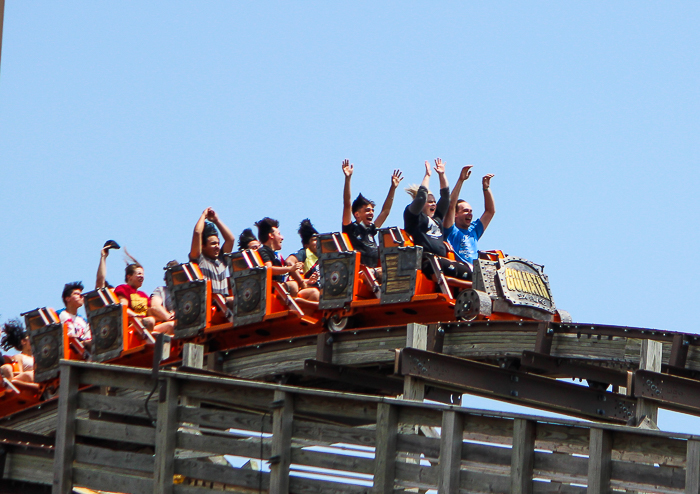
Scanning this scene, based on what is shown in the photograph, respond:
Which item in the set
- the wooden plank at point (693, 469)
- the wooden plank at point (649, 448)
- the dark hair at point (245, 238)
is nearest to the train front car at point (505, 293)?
the dark hair at point (245, 238)

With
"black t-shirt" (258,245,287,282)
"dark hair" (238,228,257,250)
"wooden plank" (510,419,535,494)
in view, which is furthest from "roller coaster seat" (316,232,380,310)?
"wooden plank" (510,419,535,494)

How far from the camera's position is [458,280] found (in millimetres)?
10352

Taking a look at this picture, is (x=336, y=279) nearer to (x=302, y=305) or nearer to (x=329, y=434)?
(x=302, y=305)

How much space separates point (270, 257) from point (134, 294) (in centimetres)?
147

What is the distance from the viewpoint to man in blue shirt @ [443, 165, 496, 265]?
11.2 meters

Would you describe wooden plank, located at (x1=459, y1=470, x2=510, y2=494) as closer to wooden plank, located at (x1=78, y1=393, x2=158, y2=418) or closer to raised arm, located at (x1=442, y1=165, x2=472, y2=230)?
wooden plank, located at (x1=78, y1=393, x2=158, y2=418)

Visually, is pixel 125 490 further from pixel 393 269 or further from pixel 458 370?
pixel 393 269

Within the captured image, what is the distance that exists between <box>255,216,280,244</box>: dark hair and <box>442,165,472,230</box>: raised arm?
1.77m

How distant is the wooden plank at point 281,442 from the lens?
640 cm

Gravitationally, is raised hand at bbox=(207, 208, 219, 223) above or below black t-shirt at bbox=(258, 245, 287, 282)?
above

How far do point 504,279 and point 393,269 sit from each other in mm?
966

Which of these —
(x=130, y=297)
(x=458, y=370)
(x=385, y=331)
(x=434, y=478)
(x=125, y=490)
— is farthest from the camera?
(x=130, y=297)

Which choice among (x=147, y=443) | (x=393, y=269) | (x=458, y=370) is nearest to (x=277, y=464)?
(x=147, y=443)

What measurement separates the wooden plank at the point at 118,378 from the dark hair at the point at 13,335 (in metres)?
5.36
